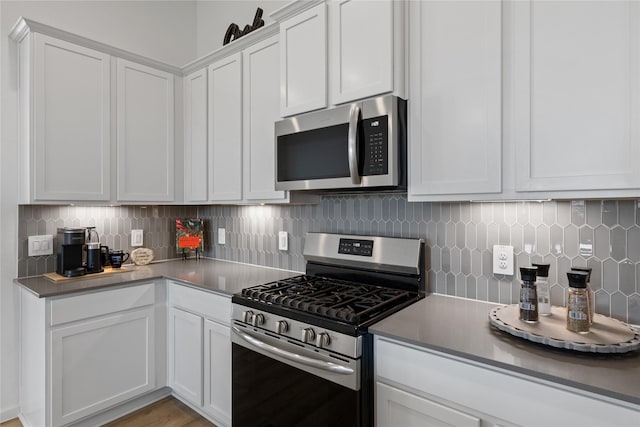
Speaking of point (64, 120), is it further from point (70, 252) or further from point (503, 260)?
point (503, 260)

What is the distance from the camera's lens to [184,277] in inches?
88.8

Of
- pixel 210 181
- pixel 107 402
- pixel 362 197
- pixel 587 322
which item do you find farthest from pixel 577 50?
pixel 107 402

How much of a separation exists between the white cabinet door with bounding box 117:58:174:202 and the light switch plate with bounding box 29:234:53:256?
510 mm

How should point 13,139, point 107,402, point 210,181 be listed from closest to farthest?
point 107,402
point 13,139
point 210,181

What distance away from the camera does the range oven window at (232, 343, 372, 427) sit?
132 centimetres

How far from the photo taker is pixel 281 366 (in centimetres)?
153

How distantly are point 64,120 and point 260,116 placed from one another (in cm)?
121

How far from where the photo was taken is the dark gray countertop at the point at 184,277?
1968 millimetres

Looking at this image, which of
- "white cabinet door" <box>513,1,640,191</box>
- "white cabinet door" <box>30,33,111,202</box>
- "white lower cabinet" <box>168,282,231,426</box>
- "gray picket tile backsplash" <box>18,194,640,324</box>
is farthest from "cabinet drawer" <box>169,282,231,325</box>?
"white cabinet door" <box>513,1,640,191</box>

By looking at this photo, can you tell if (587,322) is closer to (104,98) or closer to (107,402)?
(107,402)

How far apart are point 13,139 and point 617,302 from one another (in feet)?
10.9

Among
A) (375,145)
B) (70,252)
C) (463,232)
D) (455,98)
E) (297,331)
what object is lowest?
(297,331)

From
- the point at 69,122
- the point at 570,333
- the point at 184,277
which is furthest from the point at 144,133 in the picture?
the point at 570,333

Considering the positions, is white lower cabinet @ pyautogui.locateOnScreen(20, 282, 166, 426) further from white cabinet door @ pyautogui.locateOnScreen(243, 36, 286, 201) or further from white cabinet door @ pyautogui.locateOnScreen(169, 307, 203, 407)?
white cabinet door @ pyautogui.locateOnScreen(243, 36, 286, 201)
